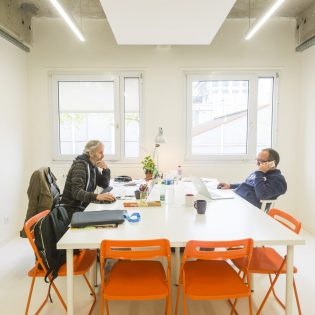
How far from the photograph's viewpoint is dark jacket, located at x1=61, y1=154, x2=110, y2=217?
2.70 meters

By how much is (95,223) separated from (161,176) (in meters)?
2.13

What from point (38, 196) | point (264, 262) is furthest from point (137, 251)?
point (38, 196)

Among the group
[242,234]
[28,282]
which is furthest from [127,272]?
[28,282]

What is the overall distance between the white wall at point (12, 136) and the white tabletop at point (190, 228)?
6.72ft

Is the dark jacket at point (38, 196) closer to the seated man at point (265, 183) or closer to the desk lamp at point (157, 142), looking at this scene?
the desk lamp at point (157, 142)

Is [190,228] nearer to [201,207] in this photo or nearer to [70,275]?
[201,207]

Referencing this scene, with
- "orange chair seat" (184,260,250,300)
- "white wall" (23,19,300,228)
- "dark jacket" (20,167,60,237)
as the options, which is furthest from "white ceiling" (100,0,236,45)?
"orange chair seat" (184,260,250,300)

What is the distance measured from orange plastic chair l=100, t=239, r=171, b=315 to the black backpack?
0.40 m

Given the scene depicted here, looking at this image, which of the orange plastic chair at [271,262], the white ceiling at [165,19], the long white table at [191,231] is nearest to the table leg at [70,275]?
the long white table at [191,231]

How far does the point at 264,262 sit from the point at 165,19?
8.91ft

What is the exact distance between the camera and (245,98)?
185 inches

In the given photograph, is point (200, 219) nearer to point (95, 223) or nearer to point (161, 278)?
point (161, 278)

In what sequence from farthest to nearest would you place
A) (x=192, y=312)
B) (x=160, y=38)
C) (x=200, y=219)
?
(x=160, y=38)
(x=192, y=312)
(x=200, y=219)

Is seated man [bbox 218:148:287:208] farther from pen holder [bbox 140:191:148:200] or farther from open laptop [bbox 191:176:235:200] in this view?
pen holder [bbox 140:191:148:200]
